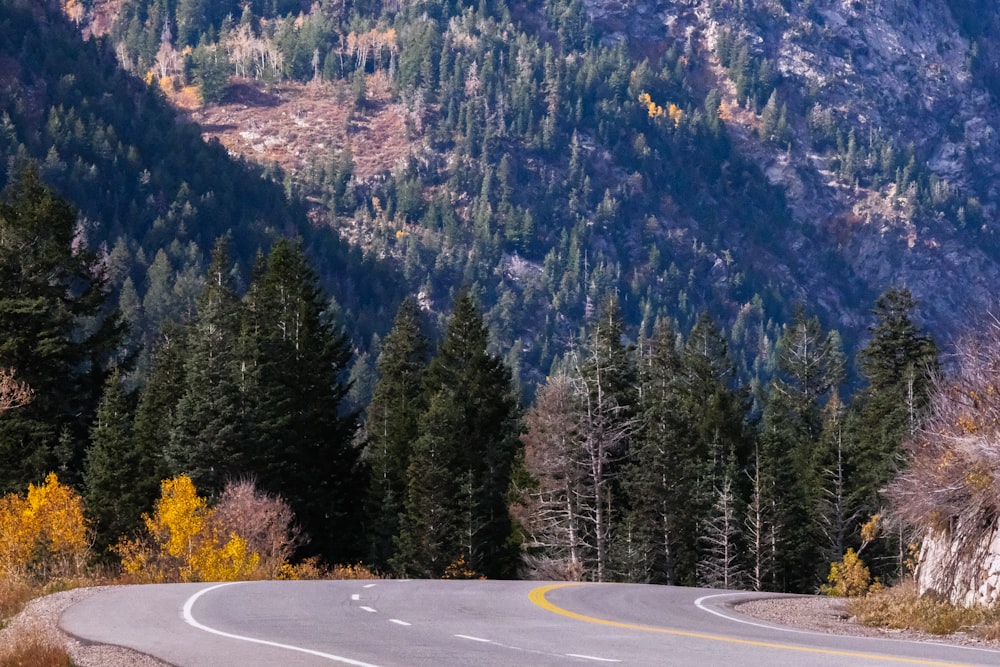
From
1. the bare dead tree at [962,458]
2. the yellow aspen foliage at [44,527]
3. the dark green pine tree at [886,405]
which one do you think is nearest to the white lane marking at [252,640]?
the bare dead tree at [962,458]

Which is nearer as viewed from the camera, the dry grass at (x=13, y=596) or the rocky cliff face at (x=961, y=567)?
the rocky cliff face at (x=961, y=567)

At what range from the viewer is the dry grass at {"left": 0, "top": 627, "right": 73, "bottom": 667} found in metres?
16.1

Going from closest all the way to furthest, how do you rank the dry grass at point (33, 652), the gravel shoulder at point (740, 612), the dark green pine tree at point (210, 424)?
1. the dry grass at point (33, 652)
2. the gravel shoulder at point (740, 612)
3. the dark green pine tree at point (210, 424)

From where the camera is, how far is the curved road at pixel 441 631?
51.0 ft

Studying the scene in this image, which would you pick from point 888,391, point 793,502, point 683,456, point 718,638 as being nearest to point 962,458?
point 718,638

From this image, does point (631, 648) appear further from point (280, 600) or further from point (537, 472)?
point (537, 472)

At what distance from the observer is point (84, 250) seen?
66.2 m

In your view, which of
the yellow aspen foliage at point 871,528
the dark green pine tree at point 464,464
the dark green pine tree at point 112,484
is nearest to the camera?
the yellow aspen foliage at point 871,528

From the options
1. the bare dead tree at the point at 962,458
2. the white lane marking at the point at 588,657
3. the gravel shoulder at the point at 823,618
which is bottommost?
the gravel shoulder at the point at 823,618

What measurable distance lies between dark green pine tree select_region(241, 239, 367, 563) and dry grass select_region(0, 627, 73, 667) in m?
40.3

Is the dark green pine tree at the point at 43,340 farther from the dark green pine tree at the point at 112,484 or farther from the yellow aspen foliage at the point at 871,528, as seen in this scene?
the yellow aspen foliage at the point at 871,528

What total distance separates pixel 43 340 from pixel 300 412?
1208cm

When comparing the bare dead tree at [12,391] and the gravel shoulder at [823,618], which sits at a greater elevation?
the bare dead tree at [12,391]

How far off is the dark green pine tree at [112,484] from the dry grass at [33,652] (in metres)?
40.1
